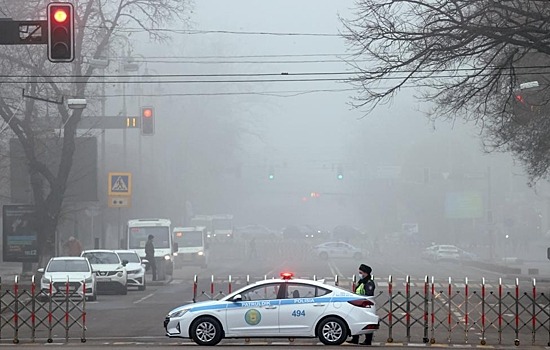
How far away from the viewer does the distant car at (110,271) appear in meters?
44.1

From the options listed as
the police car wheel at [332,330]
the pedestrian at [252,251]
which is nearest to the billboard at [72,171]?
the pedestrian at [252,251]

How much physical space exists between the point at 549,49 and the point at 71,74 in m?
27.9

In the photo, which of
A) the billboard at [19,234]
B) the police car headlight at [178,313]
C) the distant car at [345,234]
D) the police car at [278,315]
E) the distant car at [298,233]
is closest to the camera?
the police car at [278,315]

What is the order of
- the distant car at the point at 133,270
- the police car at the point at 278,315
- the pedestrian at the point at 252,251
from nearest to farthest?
the police car at the point at 278,315, the distant car at the point at 133,270, the pedestrian at the point at 252,251

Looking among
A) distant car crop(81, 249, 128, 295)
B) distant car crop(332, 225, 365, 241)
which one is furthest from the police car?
distant car crop(332, 225, 365, 241)

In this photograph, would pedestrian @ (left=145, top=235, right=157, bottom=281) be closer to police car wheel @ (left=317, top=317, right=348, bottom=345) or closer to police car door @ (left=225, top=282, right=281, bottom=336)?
police car door @ (left=225, top=282, right=281, bottom=336)

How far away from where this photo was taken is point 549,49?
1151 inches

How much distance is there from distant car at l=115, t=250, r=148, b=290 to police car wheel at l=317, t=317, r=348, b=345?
22.8 metres

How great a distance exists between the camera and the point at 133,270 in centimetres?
4681

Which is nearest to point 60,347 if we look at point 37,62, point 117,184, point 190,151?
point 37,62

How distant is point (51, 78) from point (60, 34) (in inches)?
1178

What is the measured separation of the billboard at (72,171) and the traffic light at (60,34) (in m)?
34.2

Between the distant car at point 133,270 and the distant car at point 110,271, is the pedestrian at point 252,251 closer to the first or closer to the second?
the distant car at point 133,270

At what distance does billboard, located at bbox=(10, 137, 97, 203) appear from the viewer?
54.5 meters
